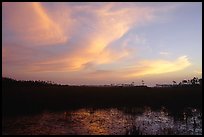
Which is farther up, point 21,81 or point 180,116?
point 21,81

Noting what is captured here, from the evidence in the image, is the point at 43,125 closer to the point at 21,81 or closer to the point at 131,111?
the point at 131,111

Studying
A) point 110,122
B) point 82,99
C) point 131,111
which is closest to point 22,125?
point 110,122

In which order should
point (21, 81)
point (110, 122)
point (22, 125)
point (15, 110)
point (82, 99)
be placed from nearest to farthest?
point (22, 125) < point (110, 122) < point (15, 110) < point (82, 99) < point (21, 81)

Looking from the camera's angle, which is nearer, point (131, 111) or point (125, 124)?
point (125, 124)

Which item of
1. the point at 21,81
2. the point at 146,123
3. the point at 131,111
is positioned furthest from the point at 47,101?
the point at 21,81

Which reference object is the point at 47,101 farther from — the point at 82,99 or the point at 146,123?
the point at 146,123

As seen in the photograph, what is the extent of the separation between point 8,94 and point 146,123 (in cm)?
2683

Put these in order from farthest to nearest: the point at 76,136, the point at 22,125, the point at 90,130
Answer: the point at 22,125, the point at 90,130, the point at 76,136

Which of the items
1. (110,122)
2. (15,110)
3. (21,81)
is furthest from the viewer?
(21,81)

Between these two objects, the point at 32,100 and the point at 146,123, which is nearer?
the point at 146,123

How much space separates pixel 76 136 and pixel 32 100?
2512 centimetres

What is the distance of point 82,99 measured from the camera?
173 feet

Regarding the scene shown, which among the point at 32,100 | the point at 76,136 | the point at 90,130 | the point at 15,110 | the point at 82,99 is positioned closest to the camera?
the point at 76,136

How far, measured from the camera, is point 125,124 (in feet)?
90.7
